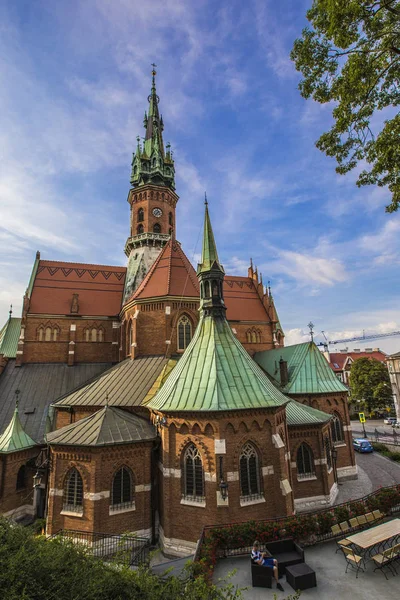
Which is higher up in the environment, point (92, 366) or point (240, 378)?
point (92, 366)

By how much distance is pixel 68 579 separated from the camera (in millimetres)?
6762

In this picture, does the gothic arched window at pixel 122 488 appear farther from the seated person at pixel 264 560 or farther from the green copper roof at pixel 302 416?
the green copper roof at pixel 302 416

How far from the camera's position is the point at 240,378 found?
1670cm

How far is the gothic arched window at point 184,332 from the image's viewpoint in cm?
2545

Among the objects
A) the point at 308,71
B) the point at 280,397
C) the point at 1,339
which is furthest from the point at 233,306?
the point at 308,71

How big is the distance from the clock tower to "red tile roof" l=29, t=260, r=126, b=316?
1.74m

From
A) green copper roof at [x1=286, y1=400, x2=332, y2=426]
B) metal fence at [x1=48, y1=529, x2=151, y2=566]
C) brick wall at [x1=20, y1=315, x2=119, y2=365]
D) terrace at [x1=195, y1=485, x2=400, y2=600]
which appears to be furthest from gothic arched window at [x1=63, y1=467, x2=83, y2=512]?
brick wall at [x1=20, y1=315, x2=119, y2=365]

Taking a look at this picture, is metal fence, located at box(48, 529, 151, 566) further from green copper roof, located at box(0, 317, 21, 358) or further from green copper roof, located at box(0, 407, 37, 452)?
green copper roof, located at box(0, 317, 21, 358)

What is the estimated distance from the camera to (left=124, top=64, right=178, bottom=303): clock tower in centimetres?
3453

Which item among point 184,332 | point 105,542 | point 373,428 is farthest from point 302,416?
point 373,428

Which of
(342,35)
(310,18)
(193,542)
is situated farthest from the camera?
(193,542)

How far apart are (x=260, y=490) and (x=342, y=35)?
56.3ft

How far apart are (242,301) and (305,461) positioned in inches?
807

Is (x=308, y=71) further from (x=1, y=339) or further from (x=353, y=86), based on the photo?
(x=1, y=339)
